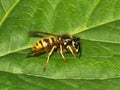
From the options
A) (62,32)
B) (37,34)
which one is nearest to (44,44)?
(37,34)

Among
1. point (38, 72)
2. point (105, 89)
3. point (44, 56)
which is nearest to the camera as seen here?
point (105, 89)

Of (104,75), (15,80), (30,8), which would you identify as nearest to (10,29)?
(30,8)

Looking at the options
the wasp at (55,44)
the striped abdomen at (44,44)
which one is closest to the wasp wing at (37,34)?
the wasp at (55,44)

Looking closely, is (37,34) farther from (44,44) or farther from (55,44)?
(55,44)

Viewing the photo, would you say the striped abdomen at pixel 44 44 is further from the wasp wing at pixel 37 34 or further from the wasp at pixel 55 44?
the wasp wing at pixel 37 34

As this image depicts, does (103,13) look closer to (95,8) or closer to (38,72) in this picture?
(95,8)

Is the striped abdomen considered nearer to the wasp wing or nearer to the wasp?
the wasp

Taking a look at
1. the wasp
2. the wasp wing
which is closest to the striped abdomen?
the wasp

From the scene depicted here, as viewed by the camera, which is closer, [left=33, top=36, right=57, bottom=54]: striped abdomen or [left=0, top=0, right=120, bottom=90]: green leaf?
[left=0, top=0, right=120, bottom=90]: green leaf
